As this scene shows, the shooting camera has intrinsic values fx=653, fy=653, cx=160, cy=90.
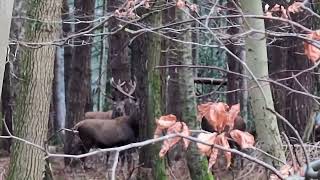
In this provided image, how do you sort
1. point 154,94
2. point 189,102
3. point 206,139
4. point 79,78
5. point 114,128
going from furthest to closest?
point 79,78, point 114,128, point 154,94, point 189,102, point 206,139

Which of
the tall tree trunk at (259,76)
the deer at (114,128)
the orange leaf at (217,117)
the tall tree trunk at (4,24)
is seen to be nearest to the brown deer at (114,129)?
the deer at (114,128)

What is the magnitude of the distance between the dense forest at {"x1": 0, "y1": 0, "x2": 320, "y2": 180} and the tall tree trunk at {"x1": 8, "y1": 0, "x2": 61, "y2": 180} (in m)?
0.01

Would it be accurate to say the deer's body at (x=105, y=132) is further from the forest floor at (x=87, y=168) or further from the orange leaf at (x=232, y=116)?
the orange leaf at (x=232, y=116)

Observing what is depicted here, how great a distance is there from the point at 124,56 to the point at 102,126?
3830mm

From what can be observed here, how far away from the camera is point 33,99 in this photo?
23.4ft

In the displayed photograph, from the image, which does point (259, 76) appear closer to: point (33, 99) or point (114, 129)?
point (33, 99)

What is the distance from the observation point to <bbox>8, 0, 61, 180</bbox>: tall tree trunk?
7.04m

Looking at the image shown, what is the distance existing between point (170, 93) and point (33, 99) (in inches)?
249

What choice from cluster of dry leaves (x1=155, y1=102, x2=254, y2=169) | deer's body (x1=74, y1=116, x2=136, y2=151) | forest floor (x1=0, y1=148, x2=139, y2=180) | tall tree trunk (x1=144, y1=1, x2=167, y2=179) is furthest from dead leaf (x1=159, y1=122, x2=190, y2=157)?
deer's body (x1=74, y1=116, x2=136, y2=151)

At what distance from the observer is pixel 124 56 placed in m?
16.6

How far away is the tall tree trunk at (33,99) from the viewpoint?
7.04m

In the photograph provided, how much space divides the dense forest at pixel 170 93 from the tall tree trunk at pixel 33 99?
0.04 ft

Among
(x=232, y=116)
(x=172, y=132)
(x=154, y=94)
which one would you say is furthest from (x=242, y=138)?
(x=154, y=94)

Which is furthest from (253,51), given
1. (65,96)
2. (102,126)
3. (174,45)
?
(65,96)
